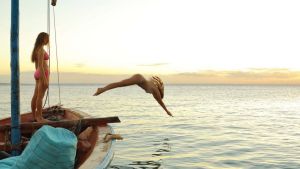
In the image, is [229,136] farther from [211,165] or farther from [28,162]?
[28,162]

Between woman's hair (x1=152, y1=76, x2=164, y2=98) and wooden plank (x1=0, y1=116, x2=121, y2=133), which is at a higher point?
woman's hair (x1=152, y1=76, x2=164, y2=98)

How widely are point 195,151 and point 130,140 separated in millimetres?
4017

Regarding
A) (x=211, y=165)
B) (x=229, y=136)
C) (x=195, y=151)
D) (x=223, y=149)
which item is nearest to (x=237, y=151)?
(x=223, y=149)

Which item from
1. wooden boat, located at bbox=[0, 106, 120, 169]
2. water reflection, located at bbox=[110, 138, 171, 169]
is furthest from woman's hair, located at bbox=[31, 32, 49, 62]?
water reflection, located at bbox=[110, 138, 171, 169]

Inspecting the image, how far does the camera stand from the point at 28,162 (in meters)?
4.14

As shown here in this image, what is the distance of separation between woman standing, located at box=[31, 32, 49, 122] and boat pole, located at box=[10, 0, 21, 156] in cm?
186

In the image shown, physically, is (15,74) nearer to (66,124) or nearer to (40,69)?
(66,124)

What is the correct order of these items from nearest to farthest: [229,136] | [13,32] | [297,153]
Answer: [13,32], [297,153], [229,136]

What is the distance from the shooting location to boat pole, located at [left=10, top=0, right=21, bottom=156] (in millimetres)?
6402

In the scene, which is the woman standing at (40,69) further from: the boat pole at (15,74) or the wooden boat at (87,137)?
the boat pole at (15,74)

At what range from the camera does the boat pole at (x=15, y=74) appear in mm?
6402

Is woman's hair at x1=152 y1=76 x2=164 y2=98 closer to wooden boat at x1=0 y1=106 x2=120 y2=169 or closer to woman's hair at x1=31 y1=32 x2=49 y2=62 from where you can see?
wooden boat at x1=0 y1=106 x2=120 y2=169

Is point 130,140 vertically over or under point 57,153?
under

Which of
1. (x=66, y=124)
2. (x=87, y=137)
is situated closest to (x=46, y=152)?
(x=66, y=124)
